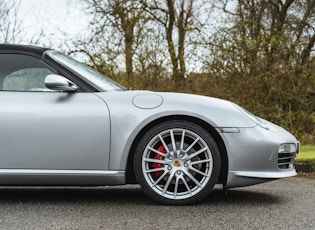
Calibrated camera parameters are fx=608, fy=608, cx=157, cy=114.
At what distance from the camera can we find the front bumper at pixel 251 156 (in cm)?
500

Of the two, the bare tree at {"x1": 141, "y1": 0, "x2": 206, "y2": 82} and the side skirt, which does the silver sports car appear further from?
the bare tree at {"x1": 141, "y1": 0, "x2": 206, "y2": 82}

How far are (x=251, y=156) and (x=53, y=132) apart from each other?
1643mm

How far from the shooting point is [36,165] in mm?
5062

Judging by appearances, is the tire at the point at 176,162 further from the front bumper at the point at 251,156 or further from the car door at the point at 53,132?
the car door at the point at 53,132

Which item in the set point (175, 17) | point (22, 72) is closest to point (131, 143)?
point (22, 72)

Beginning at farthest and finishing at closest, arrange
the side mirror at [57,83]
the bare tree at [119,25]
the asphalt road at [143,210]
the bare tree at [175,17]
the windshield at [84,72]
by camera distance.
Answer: the bare tree at [175,17] → the bare tree at [119,25] → the windshield at [84,72] → the side mirror at [57,83] → the asphalt road at [143,210]

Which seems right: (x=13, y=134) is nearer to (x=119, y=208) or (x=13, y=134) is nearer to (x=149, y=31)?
(x=119, y=208)

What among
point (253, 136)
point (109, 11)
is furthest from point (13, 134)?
point (109, 11)

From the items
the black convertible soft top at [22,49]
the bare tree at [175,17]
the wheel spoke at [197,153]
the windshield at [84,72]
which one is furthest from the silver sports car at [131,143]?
the bare tree at [175,17]

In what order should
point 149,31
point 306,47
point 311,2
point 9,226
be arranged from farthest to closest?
point 311,2 < point 149,31 < point 306,47 < point 9,226

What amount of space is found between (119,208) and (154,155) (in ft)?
1.72

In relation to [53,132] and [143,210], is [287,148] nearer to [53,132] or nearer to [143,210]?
[143,210]

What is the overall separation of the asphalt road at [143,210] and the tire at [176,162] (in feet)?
0.42

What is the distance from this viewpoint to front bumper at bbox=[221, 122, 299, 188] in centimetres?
500
